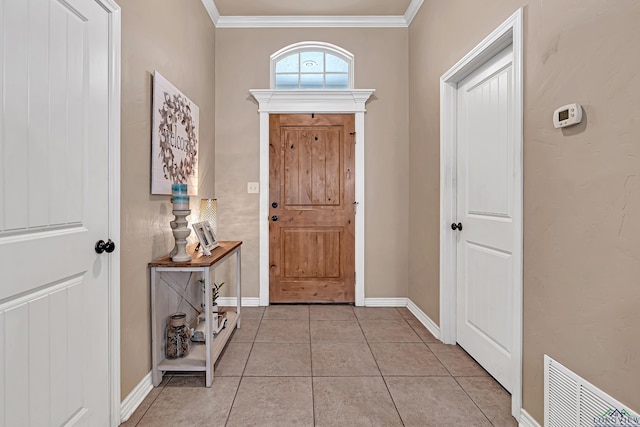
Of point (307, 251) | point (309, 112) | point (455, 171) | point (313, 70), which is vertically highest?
point (313, 70)

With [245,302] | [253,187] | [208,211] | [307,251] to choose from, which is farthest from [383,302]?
[208,211]

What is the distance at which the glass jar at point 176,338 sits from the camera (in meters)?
2.14

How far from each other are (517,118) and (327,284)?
8.14ft

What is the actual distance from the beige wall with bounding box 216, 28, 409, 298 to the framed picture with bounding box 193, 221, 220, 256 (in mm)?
994

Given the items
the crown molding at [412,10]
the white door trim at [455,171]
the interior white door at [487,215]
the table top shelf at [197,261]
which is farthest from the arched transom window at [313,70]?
the table top shelf at [197,261]

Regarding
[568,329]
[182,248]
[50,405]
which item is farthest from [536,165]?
[50,405]

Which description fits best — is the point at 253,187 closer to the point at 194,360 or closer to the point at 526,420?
the point at 194,360

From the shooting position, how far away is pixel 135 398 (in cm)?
186

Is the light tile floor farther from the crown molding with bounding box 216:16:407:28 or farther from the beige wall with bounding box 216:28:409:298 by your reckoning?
the crown molding with bounding box 216:16:407:28

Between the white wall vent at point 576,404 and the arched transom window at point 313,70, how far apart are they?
312 centimetres

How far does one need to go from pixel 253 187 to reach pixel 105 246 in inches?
82.6

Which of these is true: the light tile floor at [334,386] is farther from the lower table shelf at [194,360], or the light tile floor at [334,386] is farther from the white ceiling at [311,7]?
the white ceiling at [311,7]

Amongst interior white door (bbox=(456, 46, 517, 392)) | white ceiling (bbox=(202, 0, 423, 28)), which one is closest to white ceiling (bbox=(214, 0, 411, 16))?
white ceiling (bbox=(202, 0, 423, 28))

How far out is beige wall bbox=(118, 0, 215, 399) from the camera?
1789mm
